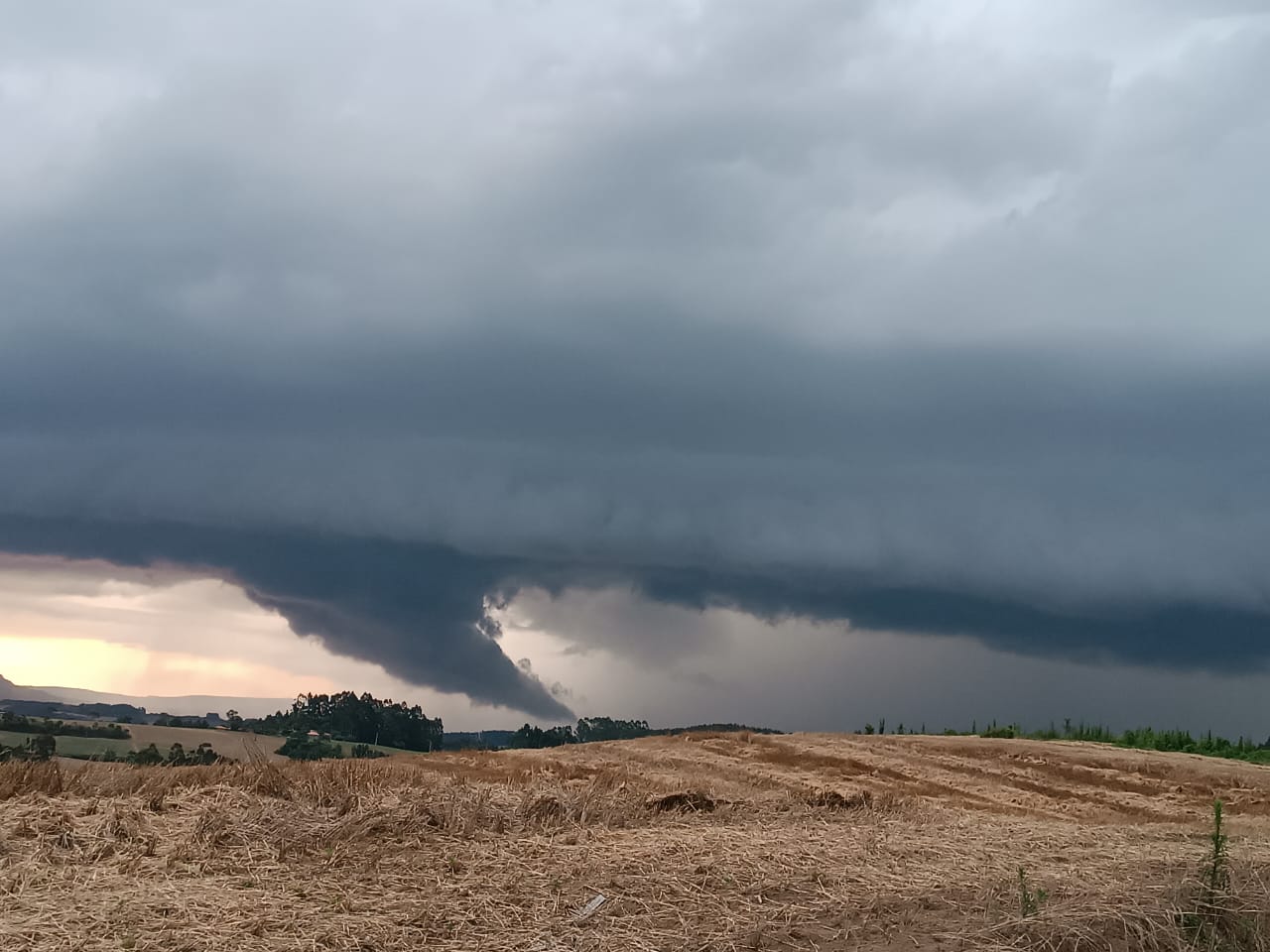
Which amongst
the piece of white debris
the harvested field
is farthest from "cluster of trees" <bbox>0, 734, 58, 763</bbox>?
the piece of white debris

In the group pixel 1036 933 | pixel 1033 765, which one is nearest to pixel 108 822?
pixel 1036 933

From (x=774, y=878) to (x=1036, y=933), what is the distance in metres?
2.30

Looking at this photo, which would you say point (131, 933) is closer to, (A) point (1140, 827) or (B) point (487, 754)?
(A) point (1140, 827)

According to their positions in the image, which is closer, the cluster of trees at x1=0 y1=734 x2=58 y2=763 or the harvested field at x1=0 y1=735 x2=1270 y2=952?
the harvested field at x1=0 y1=735 x2=1270 y2=952

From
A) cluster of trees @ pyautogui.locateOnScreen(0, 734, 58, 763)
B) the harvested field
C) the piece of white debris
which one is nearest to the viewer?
the harvested field

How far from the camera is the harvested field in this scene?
7.30m

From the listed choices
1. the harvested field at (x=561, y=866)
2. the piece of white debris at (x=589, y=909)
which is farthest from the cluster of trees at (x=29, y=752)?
the piece of white debris at (x=589, y=909)

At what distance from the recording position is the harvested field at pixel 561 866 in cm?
730

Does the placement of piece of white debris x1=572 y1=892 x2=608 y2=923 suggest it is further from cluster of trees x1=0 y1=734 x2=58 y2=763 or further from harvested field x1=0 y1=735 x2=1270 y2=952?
cluster of trees x1=0 y1=734 x2=58 y2=763

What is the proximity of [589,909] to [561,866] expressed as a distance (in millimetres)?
1419

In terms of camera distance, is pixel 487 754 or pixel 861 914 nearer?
pixel 861 914

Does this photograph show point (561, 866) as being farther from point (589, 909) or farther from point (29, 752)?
point (29, 752)

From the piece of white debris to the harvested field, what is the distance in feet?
0.14

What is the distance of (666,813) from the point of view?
40.2 ft
